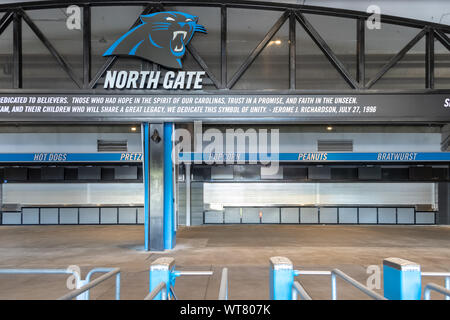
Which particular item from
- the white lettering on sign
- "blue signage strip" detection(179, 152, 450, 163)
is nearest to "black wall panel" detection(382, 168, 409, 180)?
"blue signage strip" detection(179, 152, 450, 163)

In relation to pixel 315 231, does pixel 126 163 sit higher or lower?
higher

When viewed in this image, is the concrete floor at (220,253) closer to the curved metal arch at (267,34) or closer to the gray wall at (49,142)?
the gray wall at (49,142)

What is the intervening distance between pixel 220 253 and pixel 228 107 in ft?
15.0

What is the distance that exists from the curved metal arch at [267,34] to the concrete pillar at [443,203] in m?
9.49

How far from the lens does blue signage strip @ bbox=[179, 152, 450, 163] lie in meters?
15.2

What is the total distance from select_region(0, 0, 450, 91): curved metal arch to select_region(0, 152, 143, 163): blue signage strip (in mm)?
5778

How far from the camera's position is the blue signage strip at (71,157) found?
15.4 m

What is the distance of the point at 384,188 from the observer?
1748cm

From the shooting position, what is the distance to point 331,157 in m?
15.2

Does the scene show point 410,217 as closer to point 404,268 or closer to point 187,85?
point 187,85

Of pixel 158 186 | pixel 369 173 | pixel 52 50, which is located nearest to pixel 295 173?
pixel 369 173

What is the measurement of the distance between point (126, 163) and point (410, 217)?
51.2 ft

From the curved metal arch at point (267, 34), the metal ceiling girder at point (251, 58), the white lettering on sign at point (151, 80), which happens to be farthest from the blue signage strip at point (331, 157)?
the metal ceiling girder at point (251, 58)
